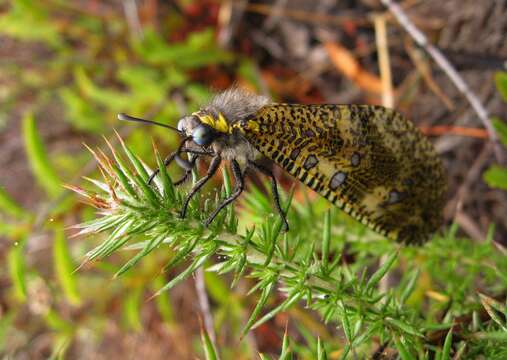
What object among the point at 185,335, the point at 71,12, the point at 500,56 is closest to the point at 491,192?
the point at 500,56

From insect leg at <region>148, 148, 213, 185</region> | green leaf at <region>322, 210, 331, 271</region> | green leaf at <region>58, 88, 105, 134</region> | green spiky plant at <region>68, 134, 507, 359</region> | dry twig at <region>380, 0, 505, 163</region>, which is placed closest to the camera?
green spiky plant at <region>68, 134, 507, 359</region>

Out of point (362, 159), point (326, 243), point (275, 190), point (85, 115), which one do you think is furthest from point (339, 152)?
point (85, 115)

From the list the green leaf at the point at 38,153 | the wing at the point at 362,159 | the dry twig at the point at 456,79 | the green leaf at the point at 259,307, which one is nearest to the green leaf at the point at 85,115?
the green leaf at the point at 38,153

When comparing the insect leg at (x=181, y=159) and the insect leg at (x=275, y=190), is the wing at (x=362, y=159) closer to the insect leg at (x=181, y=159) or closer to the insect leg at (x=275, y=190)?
the insect leg at (x=275, y=190)

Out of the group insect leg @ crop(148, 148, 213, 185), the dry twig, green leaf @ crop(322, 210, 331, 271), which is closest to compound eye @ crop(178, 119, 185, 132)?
insect leg @ crop(148, 148, 213, 185)

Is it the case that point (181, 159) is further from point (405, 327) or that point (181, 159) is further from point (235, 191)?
point (405, 327)

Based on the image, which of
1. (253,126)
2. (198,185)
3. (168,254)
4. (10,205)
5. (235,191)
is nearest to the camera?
(198,185)

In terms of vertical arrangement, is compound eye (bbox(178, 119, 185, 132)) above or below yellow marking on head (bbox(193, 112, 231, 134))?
below

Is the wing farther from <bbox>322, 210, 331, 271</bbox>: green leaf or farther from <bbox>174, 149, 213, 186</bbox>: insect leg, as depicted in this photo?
<bbox>322, 210, 331, 271</bbox>: green leaf
